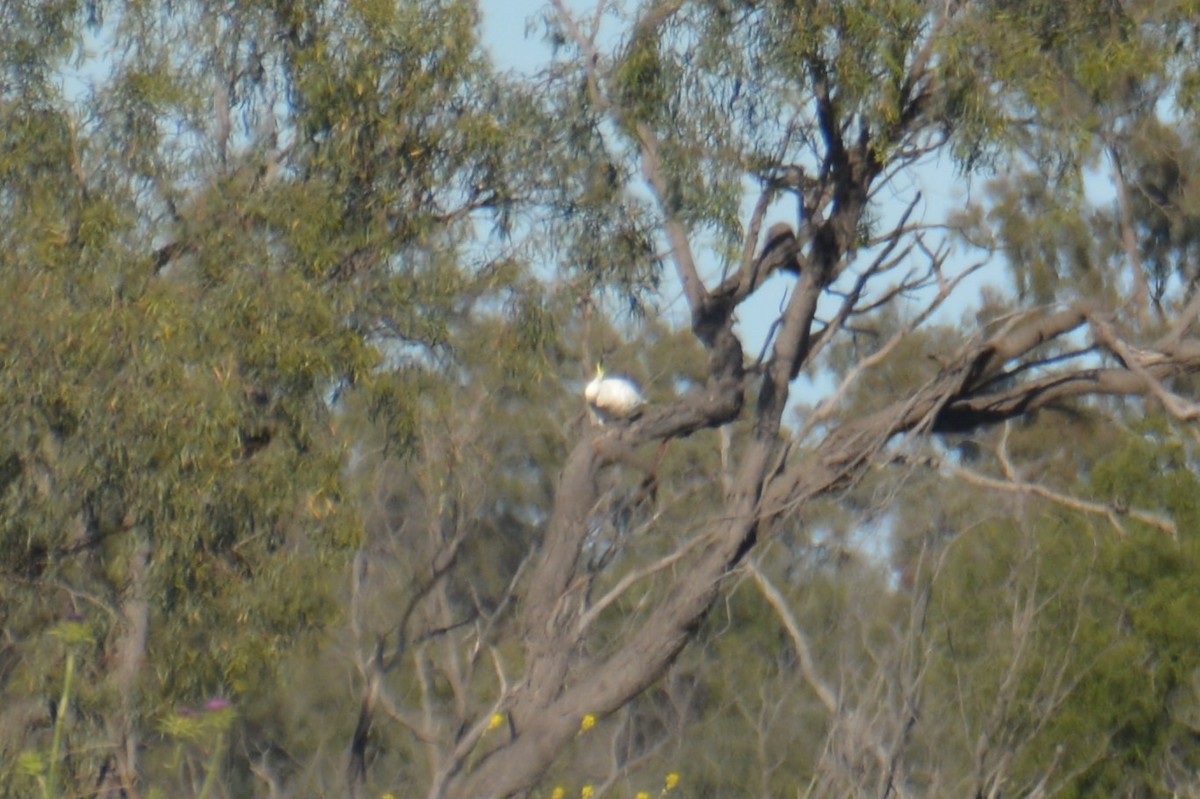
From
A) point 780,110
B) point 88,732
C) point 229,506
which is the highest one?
point 780,110

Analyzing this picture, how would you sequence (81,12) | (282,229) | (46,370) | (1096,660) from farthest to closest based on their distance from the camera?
(1096,660) → (81,12) → (282,229) → (46,370)

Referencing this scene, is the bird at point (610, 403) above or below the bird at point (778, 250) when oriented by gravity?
below

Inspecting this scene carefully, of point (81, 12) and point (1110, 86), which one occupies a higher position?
point (81, 12)

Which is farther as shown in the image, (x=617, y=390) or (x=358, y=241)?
(x=358, y=241)

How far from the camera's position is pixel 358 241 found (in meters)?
8.55

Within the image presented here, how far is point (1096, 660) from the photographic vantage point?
11.8 m

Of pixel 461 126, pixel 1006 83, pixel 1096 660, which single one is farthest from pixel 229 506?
pixel 1096 660

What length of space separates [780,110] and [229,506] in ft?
9.20

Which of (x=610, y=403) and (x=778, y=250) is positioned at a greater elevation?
(x=778, y=250)

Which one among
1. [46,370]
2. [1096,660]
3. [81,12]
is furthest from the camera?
[1096,660]

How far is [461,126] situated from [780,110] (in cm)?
180

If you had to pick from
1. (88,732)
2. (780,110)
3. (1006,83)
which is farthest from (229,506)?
(1006,83)

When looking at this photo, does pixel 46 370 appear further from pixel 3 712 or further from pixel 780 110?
pixel 780 110

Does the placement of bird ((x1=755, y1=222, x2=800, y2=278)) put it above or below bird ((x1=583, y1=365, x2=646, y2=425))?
above
